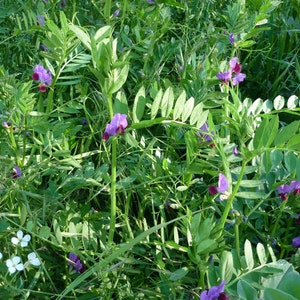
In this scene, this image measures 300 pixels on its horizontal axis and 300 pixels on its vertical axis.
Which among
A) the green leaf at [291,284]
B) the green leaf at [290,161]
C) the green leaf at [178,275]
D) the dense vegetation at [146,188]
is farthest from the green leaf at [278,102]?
the green leaf at [291,284]

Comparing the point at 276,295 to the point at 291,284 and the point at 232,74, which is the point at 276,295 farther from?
the point at 232,74

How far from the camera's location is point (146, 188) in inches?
53.4

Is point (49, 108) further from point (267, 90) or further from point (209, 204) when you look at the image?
point (267, 90)

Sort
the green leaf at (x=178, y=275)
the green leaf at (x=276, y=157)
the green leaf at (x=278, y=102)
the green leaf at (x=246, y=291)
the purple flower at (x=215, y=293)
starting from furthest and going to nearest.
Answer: the green leaf at (x=278, y=102) < the green leaf at (x=276, y=157) < the green leaf at (x=178, y=275) < the purple flower at (x=215, y=293) < the green leaf at (x=246, y=291)

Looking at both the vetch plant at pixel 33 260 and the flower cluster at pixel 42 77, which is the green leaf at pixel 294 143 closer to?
the vetch plant at pixel 33 260

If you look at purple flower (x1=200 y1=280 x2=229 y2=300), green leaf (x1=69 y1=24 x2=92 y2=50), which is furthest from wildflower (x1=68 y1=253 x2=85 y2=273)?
green leaf (x1=69 y1=24 x2=92 y2=50)

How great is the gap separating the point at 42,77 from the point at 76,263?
0.46 m

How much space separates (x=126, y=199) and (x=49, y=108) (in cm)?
28

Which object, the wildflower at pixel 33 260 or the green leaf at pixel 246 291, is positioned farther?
the wildflower at pixel 33 260

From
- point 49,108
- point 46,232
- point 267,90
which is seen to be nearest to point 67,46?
point 49,108

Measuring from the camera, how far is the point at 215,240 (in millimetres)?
1107

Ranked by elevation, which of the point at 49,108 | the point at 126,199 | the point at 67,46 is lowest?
the point at 126,199

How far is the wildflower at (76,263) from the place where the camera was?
4.17 feet

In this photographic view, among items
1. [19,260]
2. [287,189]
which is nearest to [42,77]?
[19,260]
